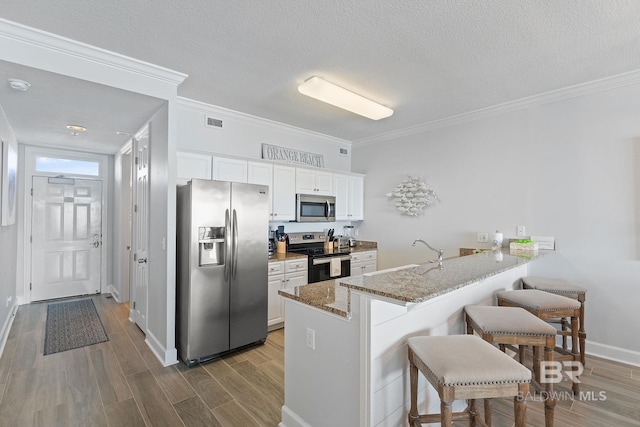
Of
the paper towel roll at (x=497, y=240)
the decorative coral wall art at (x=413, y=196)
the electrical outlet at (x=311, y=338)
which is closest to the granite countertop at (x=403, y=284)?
the electrical outlet at (x=311, y=338)

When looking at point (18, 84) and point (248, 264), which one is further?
point (248, 264)

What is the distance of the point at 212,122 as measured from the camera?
3.71 metres

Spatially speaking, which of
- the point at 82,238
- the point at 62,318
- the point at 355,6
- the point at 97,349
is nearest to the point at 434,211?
the point at 355,6

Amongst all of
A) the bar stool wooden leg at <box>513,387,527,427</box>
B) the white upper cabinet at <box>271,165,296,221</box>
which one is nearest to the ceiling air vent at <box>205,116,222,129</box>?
the white upper cabinet at <box>271,165,296,221</box>

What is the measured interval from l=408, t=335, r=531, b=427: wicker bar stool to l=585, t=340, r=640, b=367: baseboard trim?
2437mm

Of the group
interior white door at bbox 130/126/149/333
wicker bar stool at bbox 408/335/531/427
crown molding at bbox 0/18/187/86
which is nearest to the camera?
wicker bar stool at bbox 408/335/531/427

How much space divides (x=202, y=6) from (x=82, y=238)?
4846mm

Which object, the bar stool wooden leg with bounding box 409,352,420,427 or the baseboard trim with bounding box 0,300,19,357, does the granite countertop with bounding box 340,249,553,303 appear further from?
the baseboard trim with bounding box 0,300,19,357

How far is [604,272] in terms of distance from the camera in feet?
9.75

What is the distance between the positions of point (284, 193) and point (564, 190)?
3.20m

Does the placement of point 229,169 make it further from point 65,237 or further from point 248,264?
point 65,237

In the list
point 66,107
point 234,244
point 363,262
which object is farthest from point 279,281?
point 66,107

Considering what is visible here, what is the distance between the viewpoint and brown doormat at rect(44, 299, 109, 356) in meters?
3.24

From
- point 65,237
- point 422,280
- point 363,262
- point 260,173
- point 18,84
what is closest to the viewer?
point 422,280
